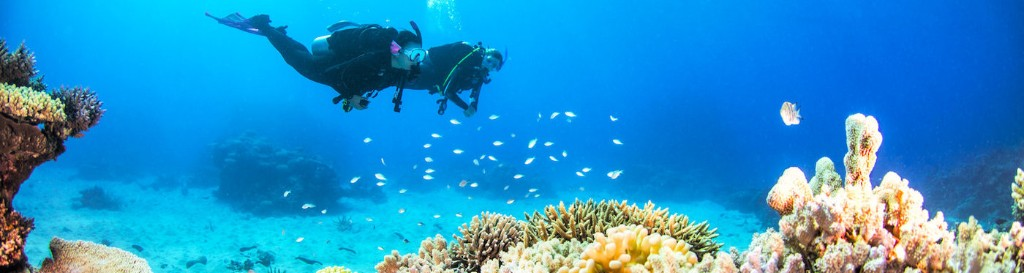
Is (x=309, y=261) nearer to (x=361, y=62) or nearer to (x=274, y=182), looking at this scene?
(x=361, y=62)

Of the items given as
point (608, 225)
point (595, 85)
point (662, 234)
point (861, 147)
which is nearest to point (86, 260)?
point (608, 225)

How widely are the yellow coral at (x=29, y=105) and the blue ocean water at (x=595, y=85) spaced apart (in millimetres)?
29064

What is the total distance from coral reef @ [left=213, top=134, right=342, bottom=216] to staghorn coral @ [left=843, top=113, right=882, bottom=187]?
21.9m

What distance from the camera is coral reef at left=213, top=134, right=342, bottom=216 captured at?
21.8m

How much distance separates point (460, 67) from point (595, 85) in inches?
4700

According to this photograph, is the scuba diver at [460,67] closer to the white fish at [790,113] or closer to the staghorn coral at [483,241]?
the staghorn coral at [483,241]

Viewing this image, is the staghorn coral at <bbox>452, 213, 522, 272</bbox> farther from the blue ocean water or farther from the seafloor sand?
the blue ocean water

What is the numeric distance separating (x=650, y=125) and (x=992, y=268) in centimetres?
5203

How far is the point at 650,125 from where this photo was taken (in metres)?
52.3

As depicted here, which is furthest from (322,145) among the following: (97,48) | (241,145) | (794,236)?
(97,48)

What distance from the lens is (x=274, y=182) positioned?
894 inches

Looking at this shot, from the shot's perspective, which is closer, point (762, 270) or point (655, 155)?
point (762, 270)

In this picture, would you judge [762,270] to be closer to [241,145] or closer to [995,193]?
[995,193]

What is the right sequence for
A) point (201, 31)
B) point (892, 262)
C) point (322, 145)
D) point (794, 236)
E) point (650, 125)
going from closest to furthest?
point (892, 262) → point (794, 236) → point (322, 145) → point (650, 125) → point (201, 31)
